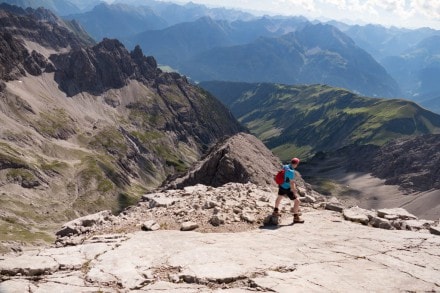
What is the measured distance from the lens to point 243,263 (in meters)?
20.3

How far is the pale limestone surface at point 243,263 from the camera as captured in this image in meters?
18.2

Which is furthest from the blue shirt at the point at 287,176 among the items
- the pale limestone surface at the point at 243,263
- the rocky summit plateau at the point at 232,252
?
the pale limestone surface at the point at 243,263

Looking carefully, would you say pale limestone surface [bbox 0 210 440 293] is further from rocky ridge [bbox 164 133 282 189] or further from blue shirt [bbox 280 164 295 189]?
rocky ridge [bbox 164 133 282 189]

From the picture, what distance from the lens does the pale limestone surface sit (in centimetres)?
1817

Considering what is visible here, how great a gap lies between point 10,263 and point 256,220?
15.1 m

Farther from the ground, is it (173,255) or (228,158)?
(228,158)

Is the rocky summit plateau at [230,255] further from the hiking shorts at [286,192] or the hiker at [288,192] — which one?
the hiking shorts at [286,192]

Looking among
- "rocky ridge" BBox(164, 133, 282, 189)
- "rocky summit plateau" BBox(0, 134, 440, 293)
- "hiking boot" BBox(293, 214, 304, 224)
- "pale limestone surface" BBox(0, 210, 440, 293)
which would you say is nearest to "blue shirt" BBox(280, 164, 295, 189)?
"hiking boot" BBox(293, 214, 304, 224)

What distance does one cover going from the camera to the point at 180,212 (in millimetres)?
29391

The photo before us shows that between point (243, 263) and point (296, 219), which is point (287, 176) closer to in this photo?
point (296, 219)

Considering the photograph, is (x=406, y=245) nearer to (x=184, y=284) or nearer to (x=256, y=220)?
(x=256, y=220)

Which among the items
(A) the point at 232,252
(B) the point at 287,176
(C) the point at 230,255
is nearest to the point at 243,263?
(C) the point at 230,255

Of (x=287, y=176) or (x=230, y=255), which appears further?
(x=287, y=176)


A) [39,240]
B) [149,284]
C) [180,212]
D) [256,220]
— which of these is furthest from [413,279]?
[39,240]
